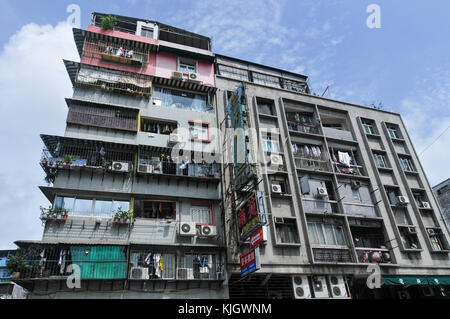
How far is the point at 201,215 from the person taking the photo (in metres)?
18.8

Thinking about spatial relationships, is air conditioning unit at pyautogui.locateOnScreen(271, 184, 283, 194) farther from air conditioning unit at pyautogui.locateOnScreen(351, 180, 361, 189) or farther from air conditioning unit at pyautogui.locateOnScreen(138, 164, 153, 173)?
air conditioning unit at pyautogui.locateOnScreen(138, 164, 153, 173)

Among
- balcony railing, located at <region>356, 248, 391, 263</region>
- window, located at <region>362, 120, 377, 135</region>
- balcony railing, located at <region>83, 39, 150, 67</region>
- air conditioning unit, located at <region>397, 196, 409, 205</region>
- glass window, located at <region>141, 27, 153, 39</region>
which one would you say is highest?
glass window, located at <region>141, 27, 153, 39</region>

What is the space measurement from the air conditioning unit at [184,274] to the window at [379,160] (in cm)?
1617

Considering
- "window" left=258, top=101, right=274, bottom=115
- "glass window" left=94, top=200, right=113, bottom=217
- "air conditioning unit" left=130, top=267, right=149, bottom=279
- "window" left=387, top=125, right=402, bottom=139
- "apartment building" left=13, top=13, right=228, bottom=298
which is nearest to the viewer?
"apartment building" left=13, top=13, right=228, bottom=298

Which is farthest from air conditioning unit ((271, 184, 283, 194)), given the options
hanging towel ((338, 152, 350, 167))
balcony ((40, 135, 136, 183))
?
balcony ((40, 135, 136, 183))

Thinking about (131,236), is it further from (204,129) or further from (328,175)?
(328,175)

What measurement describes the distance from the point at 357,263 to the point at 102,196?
14598 mm

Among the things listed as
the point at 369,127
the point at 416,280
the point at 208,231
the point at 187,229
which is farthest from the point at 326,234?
the point at 369,127

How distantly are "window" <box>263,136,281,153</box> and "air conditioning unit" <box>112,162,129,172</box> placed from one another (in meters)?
8.75

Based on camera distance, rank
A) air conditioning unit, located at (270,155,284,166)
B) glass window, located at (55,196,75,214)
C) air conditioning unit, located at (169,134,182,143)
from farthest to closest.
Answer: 1. air conditioning unit, located at (270,155,284,166)
2. air conditioning unit, located at (169,134,182,143)
3. glass window, located at (55,196,75,214)

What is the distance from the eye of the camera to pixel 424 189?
80.5ft

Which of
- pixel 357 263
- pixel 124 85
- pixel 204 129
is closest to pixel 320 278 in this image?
pixel 357 263

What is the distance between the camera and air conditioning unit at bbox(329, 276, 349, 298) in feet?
58.0

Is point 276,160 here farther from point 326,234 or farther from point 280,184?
point 326,234
